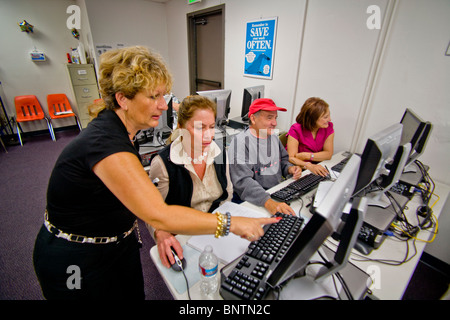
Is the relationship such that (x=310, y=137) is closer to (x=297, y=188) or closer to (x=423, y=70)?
(x=297, y=188)

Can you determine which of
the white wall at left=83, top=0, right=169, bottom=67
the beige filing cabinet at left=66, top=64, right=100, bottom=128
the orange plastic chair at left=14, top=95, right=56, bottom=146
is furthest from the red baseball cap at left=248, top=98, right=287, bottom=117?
the orange plastic chair at left=14, top=95, right=56, bottom=146

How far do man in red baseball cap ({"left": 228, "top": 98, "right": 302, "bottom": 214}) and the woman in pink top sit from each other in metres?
0.31

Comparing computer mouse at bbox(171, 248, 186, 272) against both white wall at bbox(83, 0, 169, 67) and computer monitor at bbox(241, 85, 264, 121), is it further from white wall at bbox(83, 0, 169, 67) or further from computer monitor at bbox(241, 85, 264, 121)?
white wall at bbox(83, 0, 169, 67)

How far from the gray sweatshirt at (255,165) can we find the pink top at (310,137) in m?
0.39

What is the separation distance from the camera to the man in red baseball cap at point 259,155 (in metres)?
1.51

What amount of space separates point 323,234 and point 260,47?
310cm

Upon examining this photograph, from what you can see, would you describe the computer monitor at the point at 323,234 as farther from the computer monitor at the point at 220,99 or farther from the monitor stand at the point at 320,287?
the computer monitor at the point at 220,99

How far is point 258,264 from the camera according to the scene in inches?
31.8

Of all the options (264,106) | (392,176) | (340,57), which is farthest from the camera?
(340,57)

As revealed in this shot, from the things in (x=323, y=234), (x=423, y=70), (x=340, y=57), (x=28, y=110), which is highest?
(x=340, y=57)

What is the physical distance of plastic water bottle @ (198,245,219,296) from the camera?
0.73 metres

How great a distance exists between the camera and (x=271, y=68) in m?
3.01

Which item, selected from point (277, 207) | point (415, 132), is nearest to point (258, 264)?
point (277, 207)

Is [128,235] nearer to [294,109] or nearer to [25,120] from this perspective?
[294,109]
